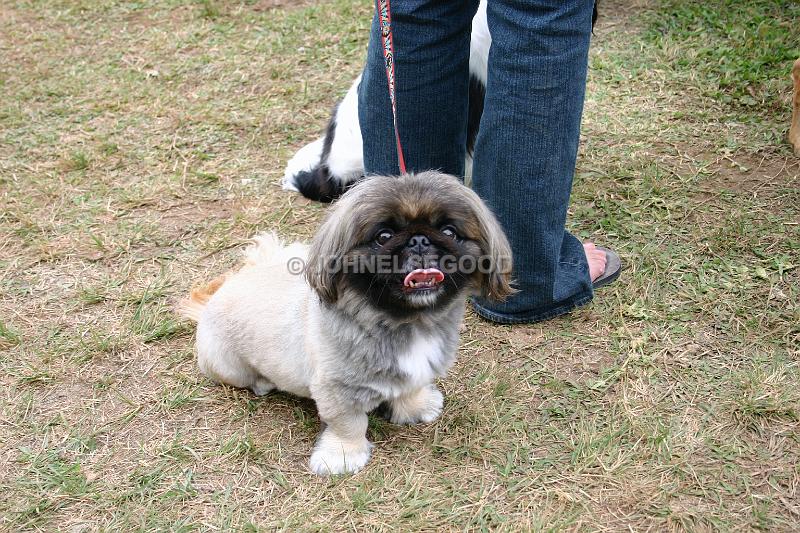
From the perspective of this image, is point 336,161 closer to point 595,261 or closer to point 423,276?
point 595,261

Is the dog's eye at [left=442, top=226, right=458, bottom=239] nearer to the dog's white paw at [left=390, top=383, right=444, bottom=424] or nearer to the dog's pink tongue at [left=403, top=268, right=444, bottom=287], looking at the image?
the dog's pink tongue at [left=403, top=268, right=444, bottom=287]

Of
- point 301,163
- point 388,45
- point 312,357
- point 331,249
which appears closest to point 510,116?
point 388,45

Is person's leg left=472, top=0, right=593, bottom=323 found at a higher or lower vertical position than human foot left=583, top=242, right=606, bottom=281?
higher

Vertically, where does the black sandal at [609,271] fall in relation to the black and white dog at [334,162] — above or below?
below

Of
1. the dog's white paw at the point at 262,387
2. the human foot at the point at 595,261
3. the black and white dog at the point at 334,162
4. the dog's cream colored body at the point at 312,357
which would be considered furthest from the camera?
the black and white dog at the point at 334,162

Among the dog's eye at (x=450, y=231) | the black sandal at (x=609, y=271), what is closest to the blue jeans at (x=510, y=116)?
the black sandal at (x=609, y=271)

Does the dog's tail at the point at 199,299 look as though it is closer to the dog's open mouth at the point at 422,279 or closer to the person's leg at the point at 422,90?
the person's leg at the point at 422,90

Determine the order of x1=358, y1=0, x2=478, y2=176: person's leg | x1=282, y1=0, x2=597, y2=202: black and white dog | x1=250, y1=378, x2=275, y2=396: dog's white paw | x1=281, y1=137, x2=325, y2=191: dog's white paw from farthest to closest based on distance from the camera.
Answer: x1=281, y1=137, x2=325, y2=191: dog's white paw
x1=282, y1=0, x2=597, y2=202: black and white dog
x1=250, y1=378, x2=275, y2=396: dog's white paw
x1=358, y1=0, x2=478, y2=176: person's leg

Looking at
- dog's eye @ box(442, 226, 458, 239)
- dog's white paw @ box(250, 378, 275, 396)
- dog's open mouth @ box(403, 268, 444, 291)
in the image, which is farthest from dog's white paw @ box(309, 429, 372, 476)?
dog's eye @ box(442, 226, 458, 239)

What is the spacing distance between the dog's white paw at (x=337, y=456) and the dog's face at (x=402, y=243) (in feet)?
1.56

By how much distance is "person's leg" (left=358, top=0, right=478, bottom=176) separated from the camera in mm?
2303

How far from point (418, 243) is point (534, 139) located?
71 cm

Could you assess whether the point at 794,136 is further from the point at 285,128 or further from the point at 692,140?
the point at 285,128

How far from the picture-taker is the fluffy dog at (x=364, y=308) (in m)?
1.82
